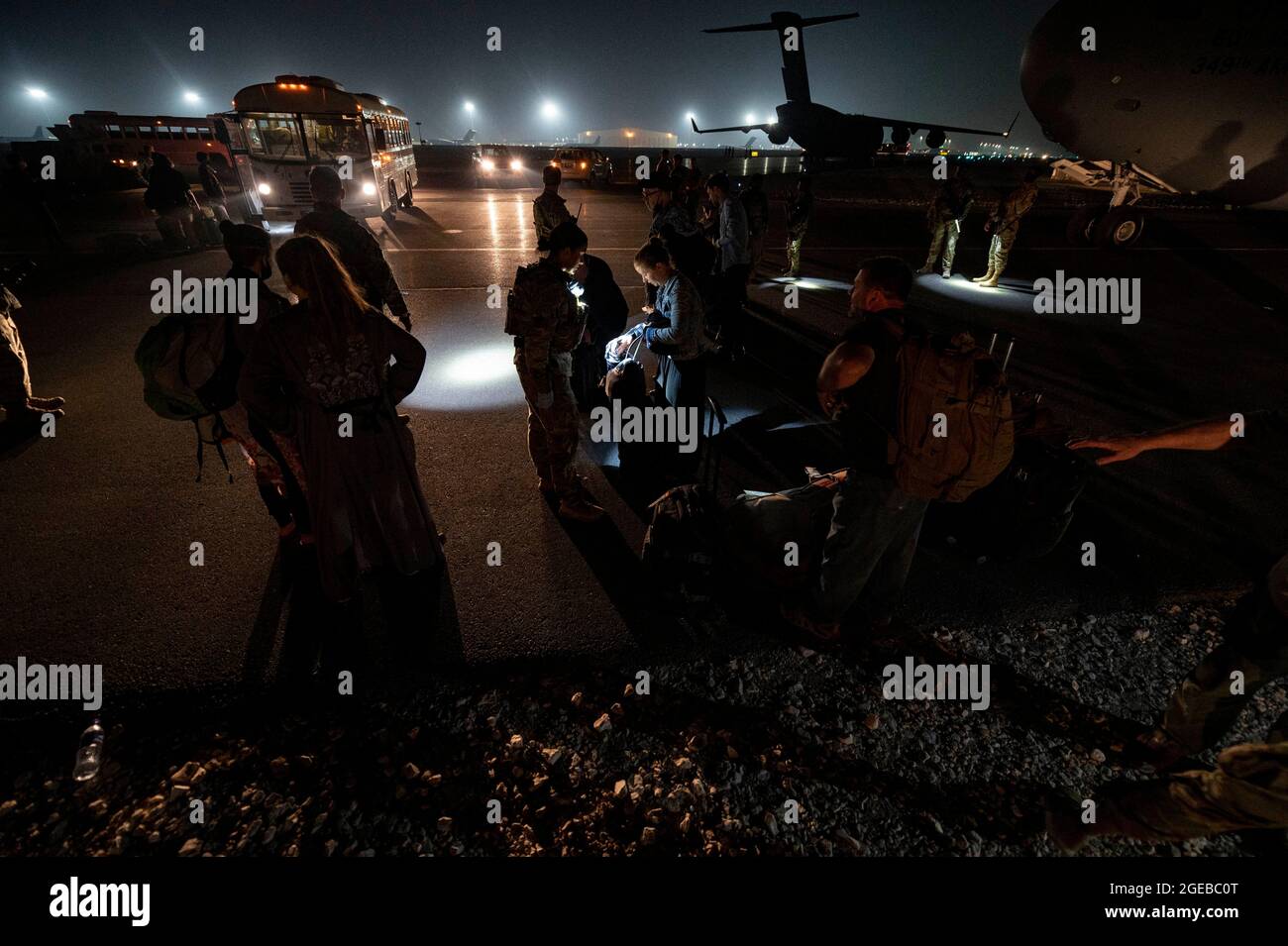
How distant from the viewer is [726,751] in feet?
8.38

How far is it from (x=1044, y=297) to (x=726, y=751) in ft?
38.0

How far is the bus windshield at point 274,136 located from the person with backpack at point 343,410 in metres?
16.9

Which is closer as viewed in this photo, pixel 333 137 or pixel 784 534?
pixel 784 534

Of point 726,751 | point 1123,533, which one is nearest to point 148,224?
point 726,751

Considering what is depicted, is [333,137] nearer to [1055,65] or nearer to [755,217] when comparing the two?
[755,217]

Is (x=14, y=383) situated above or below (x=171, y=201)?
below

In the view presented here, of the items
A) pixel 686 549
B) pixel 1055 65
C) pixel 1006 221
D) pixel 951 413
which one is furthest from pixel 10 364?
pixel 1055 65

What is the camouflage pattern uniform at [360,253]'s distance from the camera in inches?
188

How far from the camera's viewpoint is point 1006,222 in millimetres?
10055

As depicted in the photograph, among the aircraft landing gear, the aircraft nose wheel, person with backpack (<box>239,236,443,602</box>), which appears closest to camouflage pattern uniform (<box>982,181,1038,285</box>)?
the aircraft landing gear

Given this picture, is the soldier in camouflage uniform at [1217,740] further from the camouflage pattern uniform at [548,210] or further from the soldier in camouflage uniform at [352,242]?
the camouflage pattern uniform at [548,210]

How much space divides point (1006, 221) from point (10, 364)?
46.3 feet

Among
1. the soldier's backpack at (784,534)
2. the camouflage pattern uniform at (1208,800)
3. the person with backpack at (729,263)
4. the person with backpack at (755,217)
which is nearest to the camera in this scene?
the camouflage pattern uniform at (1208,800)

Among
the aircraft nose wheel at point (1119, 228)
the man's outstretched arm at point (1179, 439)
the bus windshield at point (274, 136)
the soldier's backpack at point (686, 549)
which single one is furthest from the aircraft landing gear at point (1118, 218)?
the bus windshield at point (274, 136)
